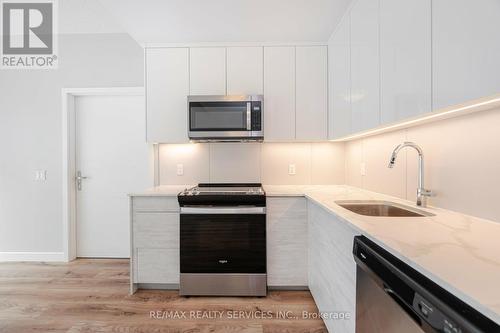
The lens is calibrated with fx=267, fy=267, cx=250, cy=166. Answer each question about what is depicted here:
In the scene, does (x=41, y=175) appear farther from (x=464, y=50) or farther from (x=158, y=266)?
(x=464, y=50)

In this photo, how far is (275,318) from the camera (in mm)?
2006

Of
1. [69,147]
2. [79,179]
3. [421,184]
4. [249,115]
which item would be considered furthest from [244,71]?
[79,179]

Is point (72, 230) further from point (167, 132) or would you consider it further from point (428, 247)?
point (428, 247)

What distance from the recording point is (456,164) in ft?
4.61

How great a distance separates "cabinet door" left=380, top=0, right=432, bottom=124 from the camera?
118cm

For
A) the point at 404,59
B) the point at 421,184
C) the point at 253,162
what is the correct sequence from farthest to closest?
1. the point at 253,162
2. the point at 421,184
3. the point at 404,59

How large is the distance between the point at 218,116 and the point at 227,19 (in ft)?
2.64

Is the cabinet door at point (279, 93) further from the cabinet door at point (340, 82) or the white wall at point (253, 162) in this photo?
the cabinet door at point (340, 82)

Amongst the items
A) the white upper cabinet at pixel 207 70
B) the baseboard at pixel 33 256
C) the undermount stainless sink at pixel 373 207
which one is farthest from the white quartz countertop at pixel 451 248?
the baseboard at pixel 33 256

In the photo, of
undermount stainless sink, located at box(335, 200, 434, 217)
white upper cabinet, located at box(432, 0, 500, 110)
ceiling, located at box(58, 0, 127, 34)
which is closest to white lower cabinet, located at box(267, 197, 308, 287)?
undermount stainless sink, located at box(335, 200, 434, 217)

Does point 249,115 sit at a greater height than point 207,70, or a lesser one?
lesser

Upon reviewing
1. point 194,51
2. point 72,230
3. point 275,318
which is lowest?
point 275,318

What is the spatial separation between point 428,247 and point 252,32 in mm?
2224

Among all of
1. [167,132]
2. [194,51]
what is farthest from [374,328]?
[194,51]
